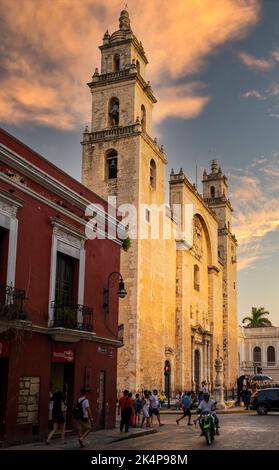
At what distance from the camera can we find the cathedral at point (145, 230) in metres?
31.4

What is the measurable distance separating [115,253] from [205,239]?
1159 inches

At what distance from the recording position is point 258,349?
72812 mm

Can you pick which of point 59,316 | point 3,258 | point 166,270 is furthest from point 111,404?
point 166,270

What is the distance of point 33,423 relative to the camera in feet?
47.0

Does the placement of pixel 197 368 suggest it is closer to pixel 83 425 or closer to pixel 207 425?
pixel 207 425

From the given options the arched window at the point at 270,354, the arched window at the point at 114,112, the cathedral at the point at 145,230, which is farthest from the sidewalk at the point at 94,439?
the arched window at the point at 270,354

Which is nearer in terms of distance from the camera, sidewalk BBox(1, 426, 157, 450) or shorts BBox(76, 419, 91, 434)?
sidewalk BBox(1, 426, 157, 450)

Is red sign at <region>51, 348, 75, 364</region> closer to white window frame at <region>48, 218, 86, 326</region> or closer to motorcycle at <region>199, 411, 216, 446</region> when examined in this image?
white window frame at <region>48, 218, 86, 326</region>

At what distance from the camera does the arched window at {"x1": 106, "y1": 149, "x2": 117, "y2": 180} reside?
34.5 meters


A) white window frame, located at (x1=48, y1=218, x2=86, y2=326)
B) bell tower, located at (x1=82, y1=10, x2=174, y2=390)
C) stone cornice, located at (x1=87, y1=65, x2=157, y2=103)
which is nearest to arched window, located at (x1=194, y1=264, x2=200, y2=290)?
bell tower, located at (x1=82, y1=10, x2=174, y2=390)

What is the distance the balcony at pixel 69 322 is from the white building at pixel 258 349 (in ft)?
187

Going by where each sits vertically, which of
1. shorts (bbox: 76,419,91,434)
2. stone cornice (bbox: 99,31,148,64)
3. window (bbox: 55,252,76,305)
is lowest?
shorts (bbox: 76,419,91,434)

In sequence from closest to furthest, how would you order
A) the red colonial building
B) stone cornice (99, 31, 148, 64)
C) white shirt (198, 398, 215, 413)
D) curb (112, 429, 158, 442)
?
the red colonial building, white shirt (198, 398, 215, 413), curb (112, 429, 158, 442), stone cornice (99, 31, 148, 64)

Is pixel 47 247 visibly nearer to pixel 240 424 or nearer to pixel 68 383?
pixel 68 383
